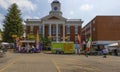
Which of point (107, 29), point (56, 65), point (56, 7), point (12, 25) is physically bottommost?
point (56, 65)

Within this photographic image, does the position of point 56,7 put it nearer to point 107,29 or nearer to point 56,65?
point 107,29

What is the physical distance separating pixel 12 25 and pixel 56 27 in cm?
2056

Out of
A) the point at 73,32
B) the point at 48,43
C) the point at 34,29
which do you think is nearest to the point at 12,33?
the point at 48,43

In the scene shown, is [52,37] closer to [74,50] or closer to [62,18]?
[62,18]

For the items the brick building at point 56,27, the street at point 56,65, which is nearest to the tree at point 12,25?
the brick building at point 56,27

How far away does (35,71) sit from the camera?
20609 millimetres

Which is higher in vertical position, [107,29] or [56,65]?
[107,29]

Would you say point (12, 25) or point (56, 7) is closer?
point (12, 25)

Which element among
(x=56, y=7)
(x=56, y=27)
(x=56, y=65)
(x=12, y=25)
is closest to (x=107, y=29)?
(x=56, y=27)

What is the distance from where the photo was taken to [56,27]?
375 ft

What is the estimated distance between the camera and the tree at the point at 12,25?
323 ft

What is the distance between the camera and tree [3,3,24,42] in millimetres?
98500

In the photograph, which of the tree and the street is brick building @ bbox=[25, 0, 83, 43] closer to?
the tree

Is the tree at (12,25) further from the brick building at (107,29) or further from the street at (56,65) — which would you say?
the street at (56,65)
